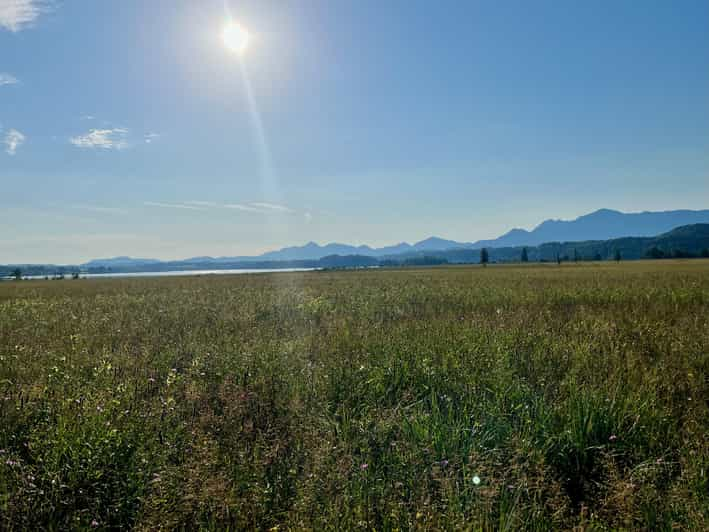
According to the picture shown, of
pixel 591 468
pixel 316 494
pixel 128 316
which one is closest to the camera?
pixel 316 494

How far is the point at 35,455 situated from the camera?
3.64 metres

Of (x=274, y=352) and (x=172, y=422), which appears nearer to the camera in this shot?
(x=172, y=422)

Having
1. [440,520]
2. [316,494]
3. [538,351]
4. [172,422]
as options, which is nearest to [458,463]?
[440,520]

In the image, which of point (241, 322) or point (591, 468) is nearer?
point (591, 468)

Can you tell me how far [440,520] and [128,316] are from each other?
13.6m

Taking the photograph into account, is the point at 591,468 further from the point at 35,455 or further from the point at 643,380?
the point at 35,455

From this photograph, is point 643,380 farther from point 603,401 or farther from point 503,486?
point 503,486

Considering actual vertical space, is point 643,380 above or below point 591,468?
above

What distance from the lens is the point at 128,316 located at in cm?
1331

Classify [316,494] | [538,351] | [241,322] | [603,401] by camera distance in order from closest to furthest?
[316,494], [603,401], [538,351], [241,322]

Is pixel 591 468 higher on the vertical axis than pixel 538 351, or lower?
lower

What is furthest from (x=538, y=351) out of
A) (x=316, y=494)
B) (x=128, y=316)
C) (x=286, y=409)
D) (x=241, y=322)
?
(x=128, y=316)

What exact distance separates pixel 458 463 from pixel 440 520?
730mm

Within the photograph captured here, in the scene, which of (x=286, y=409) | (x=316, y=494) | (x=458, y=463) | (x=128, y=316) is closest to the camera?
(x=316, y=494)
